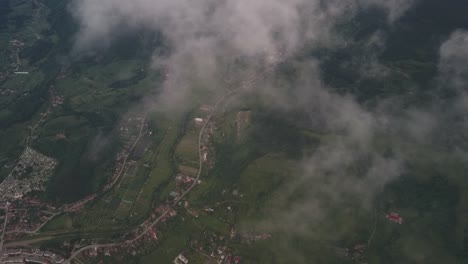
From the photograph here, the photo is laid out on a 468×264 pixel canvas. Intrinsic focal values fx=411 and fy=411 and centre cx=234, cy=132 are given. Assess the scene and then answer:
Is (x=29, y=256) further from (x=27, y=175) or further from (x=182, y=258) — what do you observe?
(x=182, y=258)

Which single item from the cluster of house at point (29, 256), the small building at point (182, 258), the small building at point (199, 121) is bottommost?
the cluster of house at point (29, 256)

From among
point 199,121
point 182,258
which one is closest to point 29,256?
point 182,258

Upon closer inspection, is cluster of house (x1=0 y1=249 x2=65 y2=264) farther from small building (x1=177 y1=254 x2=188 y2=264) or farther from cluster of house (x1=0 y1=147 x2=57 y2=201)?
small building (x1=177 y1=254 x2=188 y2=264)

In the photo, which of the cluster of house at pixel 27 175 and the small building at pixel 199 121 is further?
the small building at pixel 199 121

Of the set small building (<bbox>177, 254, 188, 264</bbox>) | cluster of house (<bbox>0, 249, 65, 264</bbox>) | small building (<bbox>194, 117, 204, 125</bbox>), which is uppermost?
small building (<bbox>194, 117, 204, 125</bbox>)

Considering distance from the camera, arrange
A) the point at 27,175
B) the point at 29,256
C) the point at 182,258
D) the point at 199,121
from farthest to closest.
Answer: the point at 199,121
the point at 27,175
the point at 29,256
the point at 182,258

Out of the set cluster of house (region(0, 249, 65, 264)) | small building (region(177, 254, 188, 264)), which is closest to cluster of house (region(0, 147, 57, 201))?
cluster of house (region(0, 249, 65, 264))

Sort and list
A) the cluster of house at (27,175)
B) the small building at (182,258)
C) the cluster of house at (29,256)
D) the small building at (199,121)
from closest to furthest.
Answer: the small building at (182,258), the cluster of house at (29,256), the cluster of house at (27,175), the small building at (199,121)

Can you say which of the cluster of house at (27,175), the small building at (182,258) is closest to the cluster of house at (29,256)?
the cluster of house at (27,175)

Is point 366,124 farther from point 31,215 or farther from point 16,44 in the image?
point 16,44

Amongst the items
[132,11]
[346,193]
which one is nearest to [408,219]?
[346,193]

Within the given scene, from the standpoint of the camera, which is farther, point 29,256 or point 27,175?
point 27,175

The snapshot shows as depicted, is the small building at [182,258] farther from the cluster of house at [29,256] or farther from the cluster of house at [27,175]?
the cluster of house at [27,175]
